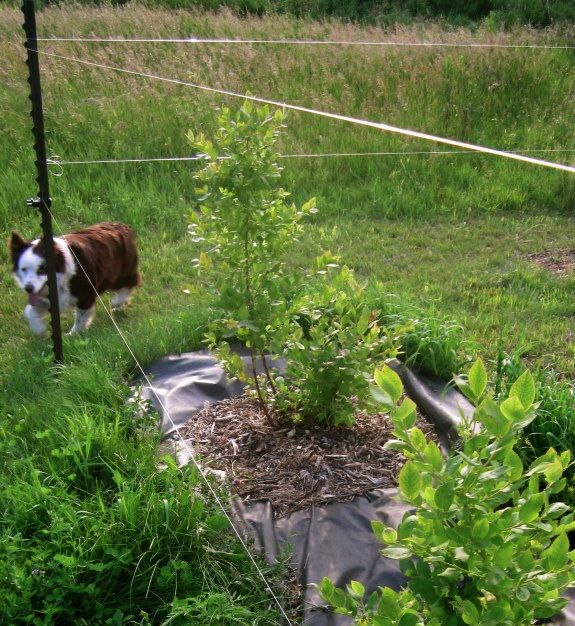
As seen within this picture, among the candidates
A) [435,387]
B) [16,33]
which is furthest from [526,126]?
[16,33]

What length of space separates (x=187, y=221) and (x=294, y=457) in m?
3.56

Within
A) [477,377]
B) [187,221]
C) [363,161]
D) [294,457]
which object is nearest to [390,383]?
[477,377]

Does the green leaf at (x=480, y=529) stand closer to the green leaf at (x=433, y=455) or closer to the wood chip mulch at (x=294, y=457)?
the green leaf at (x=433, y=455)

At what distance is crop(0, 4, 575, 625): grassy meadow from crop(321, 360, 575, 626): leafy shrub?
3.15 ft

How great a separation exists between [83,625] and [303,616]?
2.29 ft

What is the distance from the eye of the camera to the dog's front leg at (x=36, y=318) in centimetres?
441

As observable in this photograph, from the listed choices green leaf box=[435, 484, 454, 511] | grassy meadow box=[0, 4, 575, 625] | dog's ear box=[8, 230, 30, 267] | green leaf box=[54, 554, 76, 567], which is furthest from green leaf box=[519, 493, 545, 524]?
dog's ear box=[8, 230, 30, 267]

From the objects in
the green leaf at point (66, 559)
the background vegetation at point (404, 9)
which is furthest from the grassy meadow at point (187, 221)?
the background vegetation at point (404, 9)

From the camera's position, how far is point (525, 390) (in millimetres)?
1269

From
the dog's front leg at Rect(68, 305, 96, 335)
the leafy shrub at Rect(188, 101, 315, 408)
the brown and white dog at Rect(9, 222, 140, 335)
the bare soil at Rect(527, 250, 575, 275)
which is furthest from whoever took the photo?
the bare soil at Rect(527, 250, 575, 275)

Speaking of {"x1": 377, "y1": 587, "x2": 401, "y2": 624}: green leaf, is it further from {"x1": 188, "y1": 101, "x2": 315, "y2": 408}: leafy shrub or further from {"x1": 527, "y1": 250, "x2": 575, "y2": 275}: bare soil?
{"x1": 527, "y1": 250, "x2": 575, "y2": 275}: bare soil

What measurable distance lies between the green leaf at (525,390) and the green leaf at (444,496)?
0.21 meters

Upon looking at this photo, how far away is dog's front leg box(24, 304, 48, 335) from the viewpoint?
4406 millimetres

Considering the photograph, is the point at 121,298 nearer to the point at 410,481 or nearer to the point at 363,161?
the point at 363,161
